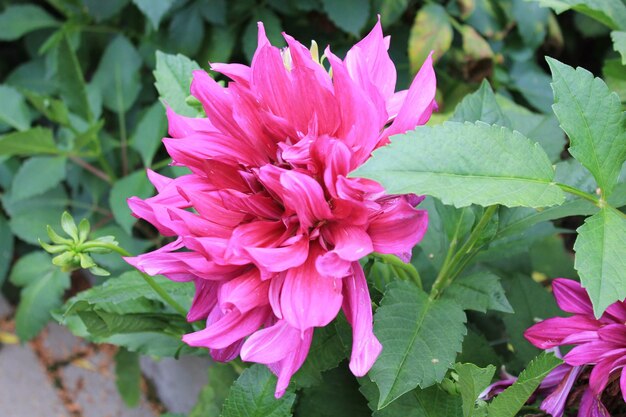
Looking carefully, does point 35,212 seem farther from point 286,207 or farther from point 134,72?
point 286,207

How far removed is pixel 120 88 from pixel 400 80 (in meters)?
0.47

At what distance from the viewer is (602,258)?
45 centimetres

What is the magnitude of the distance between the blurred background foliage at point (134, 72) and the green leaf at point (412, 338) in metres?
0.41

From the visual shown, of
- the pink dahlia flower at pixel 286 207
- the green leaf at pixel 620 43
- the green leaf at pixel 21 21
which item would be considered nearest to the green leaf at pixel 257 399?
the pink dahlia flower at pixel 286 207

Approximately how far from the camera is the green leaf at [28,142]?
967mm

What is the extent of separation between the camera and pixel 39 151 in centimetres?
103

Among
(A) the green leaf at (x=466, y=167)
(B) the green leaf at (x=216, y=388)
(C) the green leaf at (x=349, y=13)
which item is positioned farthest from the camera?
(C) the green leaf at (x=349, y=13)

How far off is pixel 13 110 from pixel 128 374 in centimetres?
46

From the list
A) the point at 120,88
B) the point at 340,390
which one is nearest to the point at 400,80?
the point at 120,88

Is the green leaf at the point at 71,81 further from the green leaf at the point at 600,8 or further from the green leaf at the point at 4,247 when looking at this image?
the green leaf at the point at 600,8

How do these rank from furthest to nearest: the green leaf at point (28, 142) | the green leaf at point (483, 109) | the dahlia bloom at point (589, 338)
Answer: the green leaf at point (28, 142)
the green leaf at point (483, 109)
the dahlia bloom at point (589, 338)

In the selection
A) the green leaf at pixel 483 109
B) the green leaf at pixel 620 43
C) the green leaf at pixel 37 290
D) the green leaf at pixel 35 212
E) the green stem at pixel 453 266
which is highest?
the green leaf at pixel 620 43

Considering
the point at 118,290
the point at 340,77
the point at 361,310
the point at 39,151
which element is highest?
the point at 340,77

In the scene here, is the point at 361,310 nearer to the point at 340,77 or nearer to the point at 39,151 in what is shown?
the point at 340,77
